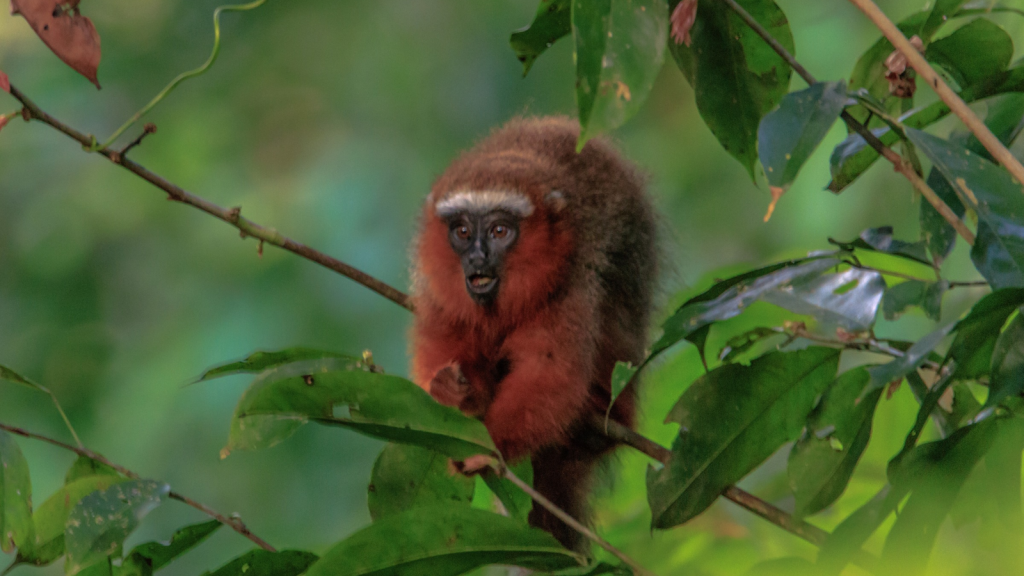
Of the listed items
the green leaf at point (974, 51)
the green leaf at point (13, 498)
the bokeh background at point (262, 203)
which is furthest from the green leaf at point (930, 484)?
the bokeh background at point (262, 203)

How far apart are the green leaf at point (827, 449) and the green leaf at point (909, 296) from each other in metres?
0.10

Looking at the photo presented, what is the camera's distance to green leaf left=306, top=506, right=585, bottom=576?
108 centimetres

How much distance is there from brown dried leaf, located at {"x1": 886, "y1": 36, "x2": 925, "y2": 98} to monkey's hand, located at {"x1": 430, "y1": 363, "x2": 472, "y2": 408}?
1040 millimetres

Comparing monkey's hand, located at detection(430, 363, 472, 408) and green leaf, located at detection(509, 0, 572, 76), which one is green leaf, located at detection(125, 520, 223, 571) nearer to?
monkey's hand, located at detection(430, 363, 472, 408)

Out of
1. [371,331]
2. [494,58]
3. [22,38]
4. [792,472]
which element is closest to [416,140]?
[494,58]

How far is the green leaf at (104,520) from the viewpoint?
118 cm

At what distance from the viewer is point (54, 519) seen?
143 centimetres

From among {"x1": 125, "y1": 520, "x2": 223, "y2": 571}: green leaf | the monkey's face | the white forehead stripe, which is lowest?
{"x1": 125, "y1": 520, "x2": 223, "y2": 571}: green leaf

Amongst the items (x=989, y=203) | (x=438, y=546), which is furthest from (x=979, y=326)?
(x=438, y=546)

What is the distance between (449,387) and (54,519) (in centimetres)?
80

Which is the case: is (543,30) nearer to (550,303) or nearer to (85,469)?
(550,303)

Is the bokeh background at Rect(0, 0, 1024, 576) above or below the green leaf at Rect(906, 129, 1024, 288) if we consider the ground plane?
above

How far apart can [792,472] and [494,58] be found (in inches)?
134

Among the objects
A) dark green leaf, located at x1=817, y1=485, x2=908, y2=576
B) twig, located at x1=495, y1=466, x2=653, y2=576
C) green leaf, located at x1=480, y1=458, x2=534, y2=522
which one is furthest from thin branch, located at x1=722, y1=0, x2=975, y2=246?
green leaf, located at x1=480, y1=458, x2=534, y2=522
